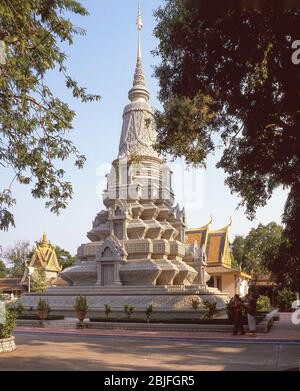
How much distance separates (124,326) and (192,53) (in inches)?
470

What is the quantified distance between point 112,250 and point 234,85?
50.5 ft

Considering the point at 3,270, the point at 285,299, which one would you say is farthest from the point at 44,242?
the point at 285,299

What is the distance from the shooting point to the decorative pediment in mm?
25844

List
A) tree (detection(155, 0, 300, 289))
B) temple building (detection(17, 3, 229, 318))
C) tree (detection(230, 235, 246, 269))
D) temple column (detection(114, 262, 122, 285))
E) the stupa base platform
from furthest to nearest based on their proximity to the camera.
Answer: tree (detection(230, 235, 246, 269)), temple column (detection(114, 262, 122, 285)), temple building (detection(17, 3, 229, 318)), the stupa base platform, tree (detection(155, 0, 300, 289))

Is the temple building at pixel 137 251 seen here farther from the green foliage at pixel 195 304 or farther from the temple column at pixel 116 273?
the green foliage at pixel 195 304

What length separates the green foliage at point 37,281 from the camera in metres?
42.4

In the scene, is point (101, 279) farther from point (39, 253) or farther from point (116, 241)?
point (39, 253)

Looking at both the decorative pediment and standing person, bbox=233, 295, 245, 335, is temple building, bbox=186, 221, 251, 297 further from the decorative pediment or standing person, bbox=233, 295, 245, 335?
standing person, bbox=233, 295, 245, 335

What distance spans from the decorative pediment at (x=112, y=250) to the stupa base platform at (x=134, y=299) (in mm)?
1816

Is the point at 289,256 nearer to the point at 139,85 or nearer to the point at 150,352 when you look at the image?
the point at 150,352

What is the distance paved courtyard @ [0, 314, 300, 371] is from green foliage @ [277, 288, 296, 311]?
18129 millimetres

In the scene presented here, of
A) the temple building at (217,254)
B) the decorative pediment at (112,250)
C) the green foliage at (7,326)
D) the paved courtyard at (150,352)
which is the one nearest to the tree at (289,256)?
the paved courtyard at (150,352)

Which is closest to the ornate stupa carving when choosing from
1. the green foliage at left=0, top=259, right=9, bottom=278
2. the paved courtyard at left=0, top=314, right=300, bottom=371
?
the paved courtyard at left=0, top=314, right=300, bottom=371

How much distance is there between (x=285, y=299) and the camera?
110 ft
